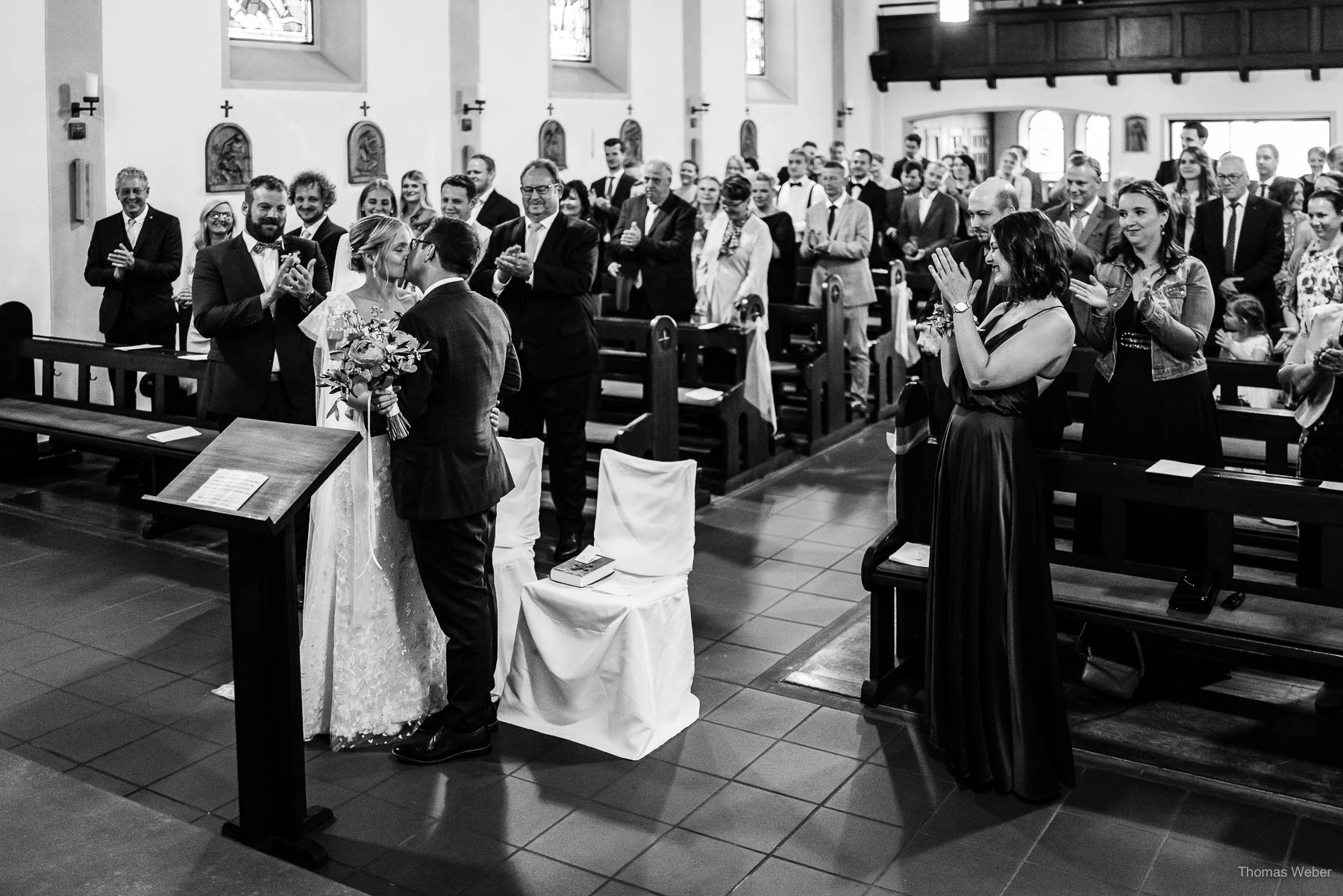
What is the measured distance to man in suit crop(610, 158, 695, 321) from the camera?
30.3 feet

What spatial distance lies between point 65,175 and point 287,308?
12.9ft

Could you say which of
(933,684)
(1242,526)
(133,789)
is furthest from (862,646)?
(133,789)

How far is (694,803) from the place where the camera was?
419 cm

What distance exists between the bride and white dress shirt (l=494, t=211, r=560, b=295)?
70.7 inches

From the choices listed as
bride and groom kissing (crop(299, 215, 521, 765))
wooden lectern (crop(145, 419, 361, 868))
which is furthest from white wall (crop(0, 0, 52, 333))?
wooden lectern (crop(145, 419, 361, 868))

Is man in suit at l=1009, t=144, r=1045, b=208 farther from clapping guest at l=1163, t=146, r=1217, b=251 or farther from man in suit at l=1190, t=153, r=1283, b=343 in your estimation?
man in suit at l=1190, t=153, r=1283, b=343

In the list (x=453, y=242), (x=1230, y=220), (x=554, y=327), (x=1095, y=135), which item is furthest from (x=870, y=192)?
(x=1095, y=135)

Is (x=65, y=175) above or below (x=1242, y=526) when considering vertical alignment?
above

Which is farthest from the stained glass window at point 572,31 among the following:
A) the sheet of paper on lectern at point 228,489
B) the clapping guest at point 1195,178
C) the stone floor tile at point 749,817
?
the stone floor tile at point 749,817

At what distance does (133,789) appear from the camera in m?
4.31

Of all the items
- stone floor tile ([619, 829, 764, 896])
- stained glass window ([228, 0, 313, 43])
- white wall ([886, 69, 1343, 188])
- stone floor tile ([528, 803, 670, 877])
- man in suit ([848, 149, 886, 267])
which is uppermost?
white wall ([886, 69, 1343, 188])

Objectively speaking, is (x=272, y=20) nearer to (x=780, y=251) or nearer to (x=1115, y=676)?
(x=780, y=251)

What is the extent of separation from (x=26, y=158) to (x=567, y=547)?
494cm

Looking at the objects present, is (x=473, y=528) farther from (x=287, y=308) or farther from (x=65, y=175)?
(x=65, y=175)
